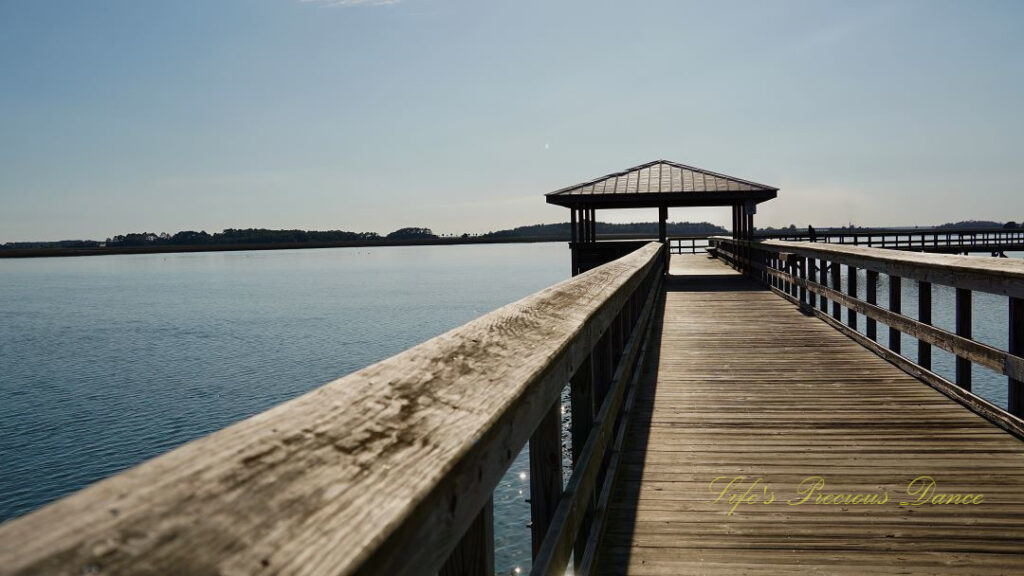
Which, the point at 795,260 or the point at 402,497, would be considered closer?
the point at 402,497

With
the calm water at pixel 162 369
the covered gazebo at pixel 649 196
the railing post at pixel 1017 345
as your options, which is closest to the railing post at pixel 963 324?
the railing post at pixel 1017 345

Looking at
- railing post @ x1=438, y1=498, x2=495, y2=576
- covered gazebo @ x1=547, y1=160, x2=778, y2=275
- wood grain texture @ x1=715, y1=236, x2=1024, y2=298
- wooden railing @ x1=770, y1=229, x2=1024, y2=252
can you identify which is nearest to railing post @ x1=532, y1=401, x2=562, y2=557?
railing post @ x1=438, y1=498, x2=495, y2=576

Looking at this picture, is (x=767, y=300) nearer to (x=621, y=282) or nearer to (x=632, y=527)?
(x=621, y=282)

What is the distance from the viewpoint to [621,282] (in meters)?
4.22

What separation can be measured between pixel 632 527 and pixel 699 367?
3726 mm

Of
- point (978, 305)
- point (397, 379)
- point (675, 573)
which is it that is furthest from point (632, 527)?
point (978, 305)

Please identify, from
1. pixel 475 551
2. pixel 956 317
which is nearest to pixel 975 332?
pixel 956 317

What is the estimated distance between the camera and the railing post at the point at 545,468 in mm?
2047

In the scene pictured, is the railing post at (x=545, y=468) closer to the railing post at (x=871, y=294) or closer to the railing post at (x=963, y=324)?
the railing post at (x=963, y=324)

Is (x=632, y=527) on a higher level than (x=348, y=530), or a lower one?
lower

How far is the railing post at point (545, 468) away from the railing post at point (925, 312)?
4437mm

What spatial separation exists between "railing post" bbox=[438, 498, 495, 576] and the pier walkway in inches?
62.2

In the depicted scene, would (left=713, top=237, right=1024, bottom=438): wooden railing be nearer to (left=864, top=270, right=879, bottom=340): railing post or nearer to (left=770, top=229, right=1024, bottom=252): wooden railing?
(left=864, top=270, right=879, bottom=340): railing post

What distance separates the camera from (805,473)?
149 inches
